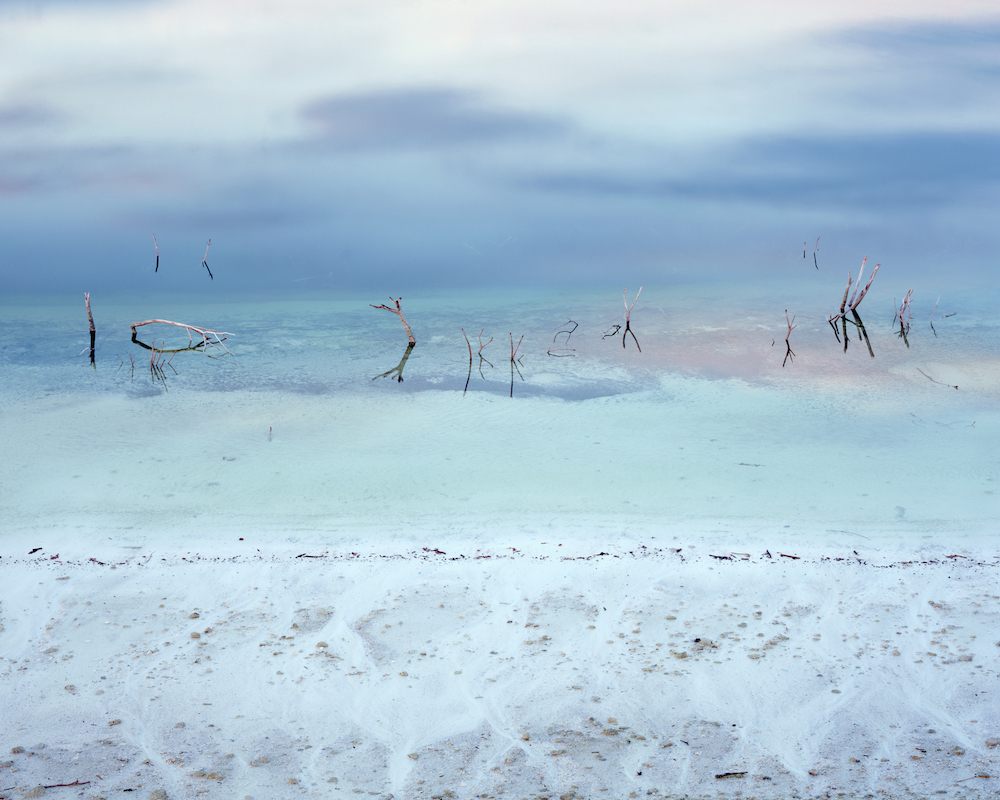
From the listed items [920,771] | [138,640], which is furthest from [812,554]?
[138,640]

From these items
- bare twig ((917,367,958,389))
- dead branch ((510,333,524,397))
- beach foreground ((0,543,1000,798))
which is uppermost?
beach foreground ((0,543,1000,798))

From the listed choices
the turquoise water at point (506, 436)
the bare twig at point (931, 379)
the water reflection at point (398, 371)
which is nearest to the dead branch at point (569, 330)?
the turquoise water at point (506, 436)

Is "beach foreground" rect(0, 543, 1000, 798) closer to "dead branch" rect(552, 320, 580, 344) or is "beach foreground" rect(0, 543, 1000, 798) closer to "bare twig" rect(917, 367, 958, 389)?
"bare twig" rect(917, 367, 958, 389)

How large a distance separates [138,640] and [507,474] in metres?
2.81

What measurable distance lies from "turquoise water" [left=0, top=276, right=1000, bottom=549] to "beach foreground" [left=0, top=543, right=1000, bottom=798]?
0.61 m

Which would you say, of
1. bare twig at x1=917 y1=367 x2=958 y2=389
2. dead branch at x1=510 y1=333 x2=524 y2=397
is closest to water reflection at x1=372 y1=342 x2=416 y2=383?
dead branch at x1=510 y1=333 x2=524 y2=397

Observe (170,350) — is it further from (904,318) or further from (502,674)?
(904,318)

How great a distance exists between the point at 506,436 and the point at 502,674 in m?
3.44

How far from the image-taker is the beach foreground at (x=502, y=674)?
8.75 feet

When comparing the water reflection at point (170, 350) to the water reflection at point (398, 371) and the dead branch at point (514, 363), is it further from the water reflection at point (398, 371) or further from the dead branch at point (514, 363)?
the dead branch at point (514, 363)

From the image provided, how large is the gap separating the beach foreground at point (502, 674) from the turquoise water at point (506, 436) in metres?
0.61

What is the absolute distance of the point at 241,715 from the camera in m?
2.96

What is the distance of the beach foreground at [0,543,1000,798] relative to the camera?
267 cm

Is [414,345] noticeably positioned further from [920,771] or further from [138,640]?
[920,771]
